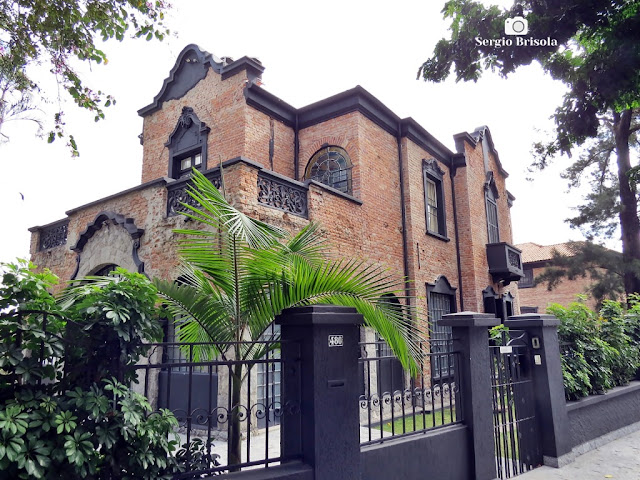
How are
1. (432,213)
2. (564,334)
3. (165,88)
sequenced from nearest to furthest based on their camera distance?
(564,334), (165,88), (432,213)

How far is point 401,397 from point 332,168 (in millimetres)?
8043

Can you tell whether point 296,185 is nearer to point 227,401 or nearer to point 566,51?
point 227,401

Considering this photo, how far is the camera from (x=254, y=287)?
12.9 feet

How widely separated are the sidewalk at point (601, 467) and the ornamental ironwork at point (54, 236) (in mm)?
10499

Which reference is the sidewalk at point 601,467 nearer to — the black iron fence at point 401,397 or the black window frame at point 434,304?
the black iron fence at point 401,397

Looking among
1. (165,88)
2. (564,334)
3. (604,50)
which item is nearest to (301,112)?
(165,88)

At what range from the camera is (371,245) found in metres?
10.7

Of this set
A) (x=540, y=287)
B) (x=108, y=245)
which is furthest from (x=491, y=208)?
(x=540, y=287)

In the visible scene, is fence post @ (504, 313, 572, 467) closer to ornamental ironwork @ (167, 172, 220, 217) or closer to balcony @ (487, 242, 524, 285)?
ornamental ironwork @ (167, 172, 220, 217)

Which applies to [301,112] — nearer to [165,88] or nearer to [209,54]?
[209,54]

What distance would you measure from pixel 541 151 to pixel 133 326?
15.7 m

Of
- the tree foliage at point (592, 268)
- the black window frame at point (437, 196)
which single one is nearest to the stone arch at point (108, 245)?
the black window frame at point (437, 196)

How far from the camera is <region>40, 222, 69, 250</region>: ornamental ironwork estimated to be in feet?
35.7

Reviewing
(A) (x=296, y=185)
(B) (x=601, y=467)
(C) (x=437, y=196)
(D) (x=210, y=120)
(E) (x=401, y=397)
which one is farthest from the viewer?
(C) (x=437, y=196)
